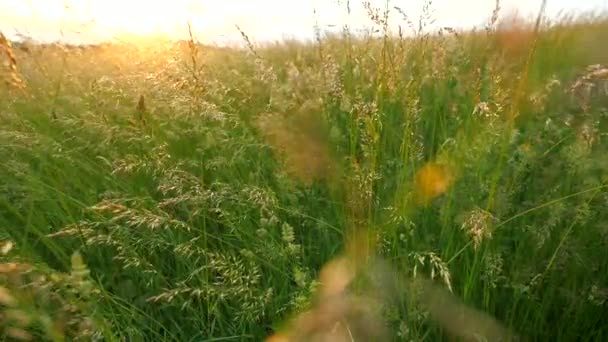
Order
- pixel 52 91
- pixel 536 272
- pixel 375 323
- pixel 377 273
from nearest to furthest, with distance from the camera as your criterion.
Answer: pixel 375 323
pixel 377 273
pixel 536 272
pixel 52 91

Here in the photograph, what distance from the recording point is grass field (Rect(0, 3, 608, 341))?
1.73 meters

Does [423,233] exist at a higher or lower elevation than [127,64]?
lower

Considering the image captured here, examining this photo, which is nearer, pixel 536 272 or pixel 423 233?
pixel 536 272

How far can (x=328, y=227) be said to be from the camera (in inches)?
84.8

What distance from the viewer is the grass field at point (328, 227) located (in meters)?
1.73

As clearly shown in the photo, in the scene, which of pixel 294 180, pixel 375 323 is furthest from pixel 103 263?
pixel 375 323

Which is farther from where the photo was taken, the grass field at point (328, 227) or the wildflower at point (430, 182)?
the wildflower at point (430, 182)

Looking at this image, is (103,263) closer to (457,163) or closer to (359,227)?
(359,227)

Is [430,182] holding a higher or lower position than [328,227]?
higher

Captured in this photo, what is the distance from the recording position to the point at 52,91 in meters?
3.58

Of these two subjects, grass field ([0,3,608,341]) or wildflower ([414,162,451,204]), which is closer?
grass field ([0,3,608,341])

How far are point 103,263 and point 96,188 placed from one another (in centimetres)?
44

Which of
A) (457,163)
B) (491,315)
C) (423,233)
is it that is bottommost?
(491,315)

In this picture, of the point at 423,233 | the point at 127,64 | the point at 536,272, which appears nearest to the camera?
the point at 536,272
